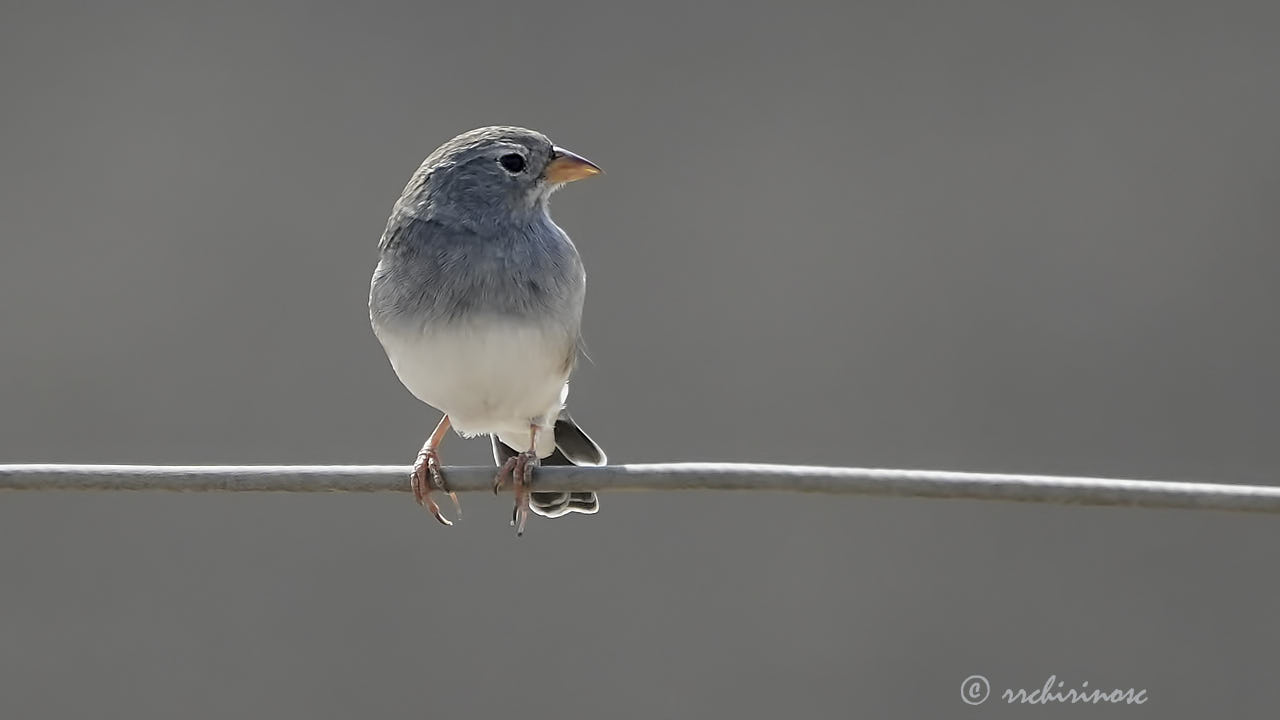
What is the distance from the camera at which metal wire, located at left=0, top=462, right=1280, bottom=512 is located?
1729 millimetres

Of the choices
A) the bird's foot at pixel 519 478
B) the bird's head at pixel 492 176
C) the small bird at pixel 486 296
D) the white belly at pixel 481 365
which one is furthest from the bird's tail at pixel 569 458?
the bird's head at pixel 492 176

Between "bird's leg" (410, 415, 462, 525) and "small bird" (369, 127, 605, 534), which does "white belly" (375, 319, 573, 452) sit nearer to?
"small bird" (369, 127, 605, 534)

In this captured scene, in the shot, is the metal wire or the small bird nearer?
the metal wire

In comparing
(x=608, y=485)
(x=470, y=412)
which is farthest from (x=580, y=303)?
(x=608, y=485)

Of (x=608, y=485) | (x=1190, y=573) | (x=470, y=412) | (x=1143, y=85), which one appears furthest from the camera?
(x=1143, y=85)

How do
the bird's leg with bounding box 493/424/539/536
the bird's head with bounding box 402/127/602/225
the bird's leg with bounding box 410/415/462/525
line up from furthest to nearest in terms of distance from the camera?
1. the bird's head with bounding box 402/127/602/225
2. the bird's leg with bounding box 410/415/462/525
3. the bird's leg with bounding box 493/424/539/536

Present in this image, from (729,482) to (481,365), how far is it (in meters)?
0.97

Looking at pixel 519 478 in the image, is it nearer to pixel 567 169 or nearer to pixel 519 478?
pixel 519 478

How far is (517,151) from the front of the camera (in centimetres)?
291

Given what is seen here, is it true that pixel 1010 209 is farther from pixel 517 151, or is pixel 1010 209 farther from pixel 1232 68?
pixel 517 151

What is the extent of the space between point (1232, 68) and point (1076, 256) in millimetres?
891

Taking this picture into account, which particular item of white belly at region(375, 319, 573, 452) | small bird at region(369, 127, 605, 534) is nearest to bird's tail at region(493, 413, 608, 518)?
small bird at region(369, 127, 605, 534)

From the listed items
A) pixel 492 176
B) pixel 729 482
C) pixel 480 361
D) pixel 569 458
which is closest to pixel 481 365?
pixel 480 361

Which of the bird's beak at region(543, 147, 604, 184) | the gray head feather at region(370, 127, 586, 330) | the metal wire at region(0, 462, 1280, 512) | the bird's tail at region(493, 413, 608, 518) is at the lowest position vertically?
the bird's tail at region(493, 413, 608, 518)
